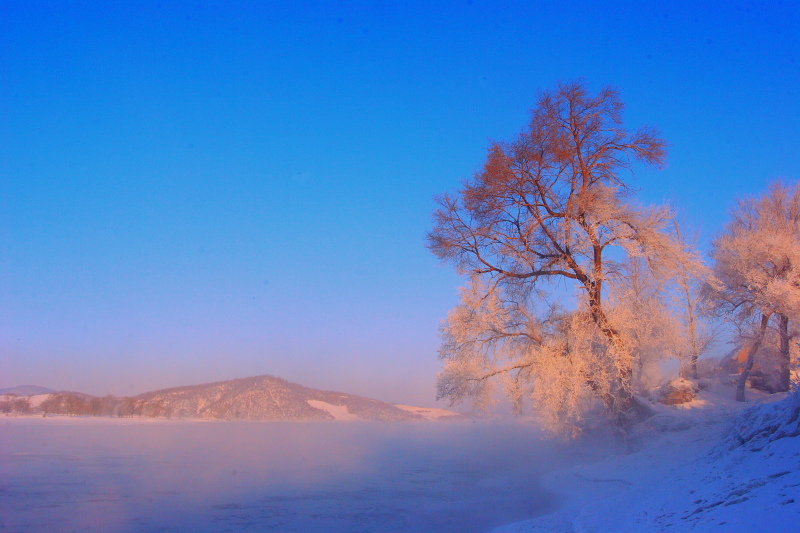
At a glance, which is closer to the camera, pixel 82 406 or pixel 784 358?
pixel 784 358

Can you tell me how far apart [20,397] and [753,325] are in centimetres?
8060

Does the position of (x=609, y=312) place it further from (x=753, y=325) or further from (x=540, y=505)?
(x=753, y=325)

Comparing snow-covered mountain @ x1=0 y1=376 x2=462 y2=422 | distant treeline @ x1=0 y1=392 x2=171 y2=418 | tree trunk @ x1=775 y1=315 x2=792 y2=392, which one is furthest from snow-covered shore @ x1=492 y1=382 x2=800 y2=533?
distant treeline @ x1=0 y1=392 x2=171 y2=418

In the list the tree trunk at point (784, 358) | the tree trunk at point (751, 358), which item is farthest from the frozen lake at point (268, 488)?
the tree trunk at point (784, 358)

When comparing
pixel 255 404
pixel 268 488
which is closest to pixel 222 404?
pixel 255 404

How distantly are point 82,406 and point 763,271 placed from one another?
Answer: 74.7 metres

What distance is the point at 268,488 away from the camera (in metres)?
14.5

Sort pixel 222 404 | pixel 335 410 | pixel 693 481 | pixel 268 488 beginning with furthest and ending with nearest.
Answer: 1. pixel 335 410
2. pixel 222 404
3. pixel 268 488
4. pixel 693 481

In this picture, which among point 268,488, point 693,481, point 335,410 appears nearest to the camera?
point 693,481

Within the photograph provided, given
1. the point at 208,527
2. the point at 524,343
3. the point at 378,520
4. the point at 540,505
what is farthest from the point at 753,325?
the point at 208,527

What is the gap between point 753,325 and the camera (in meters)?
19.8

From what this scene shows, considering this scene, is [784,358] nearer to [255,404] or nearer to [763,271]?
[763,271]

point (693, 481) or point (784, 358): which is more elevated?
point (784, 358)

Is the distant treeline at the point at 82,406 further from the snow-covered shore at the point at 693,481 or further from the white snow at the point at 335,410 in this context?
the snow-covered shore at the point at 693,481
